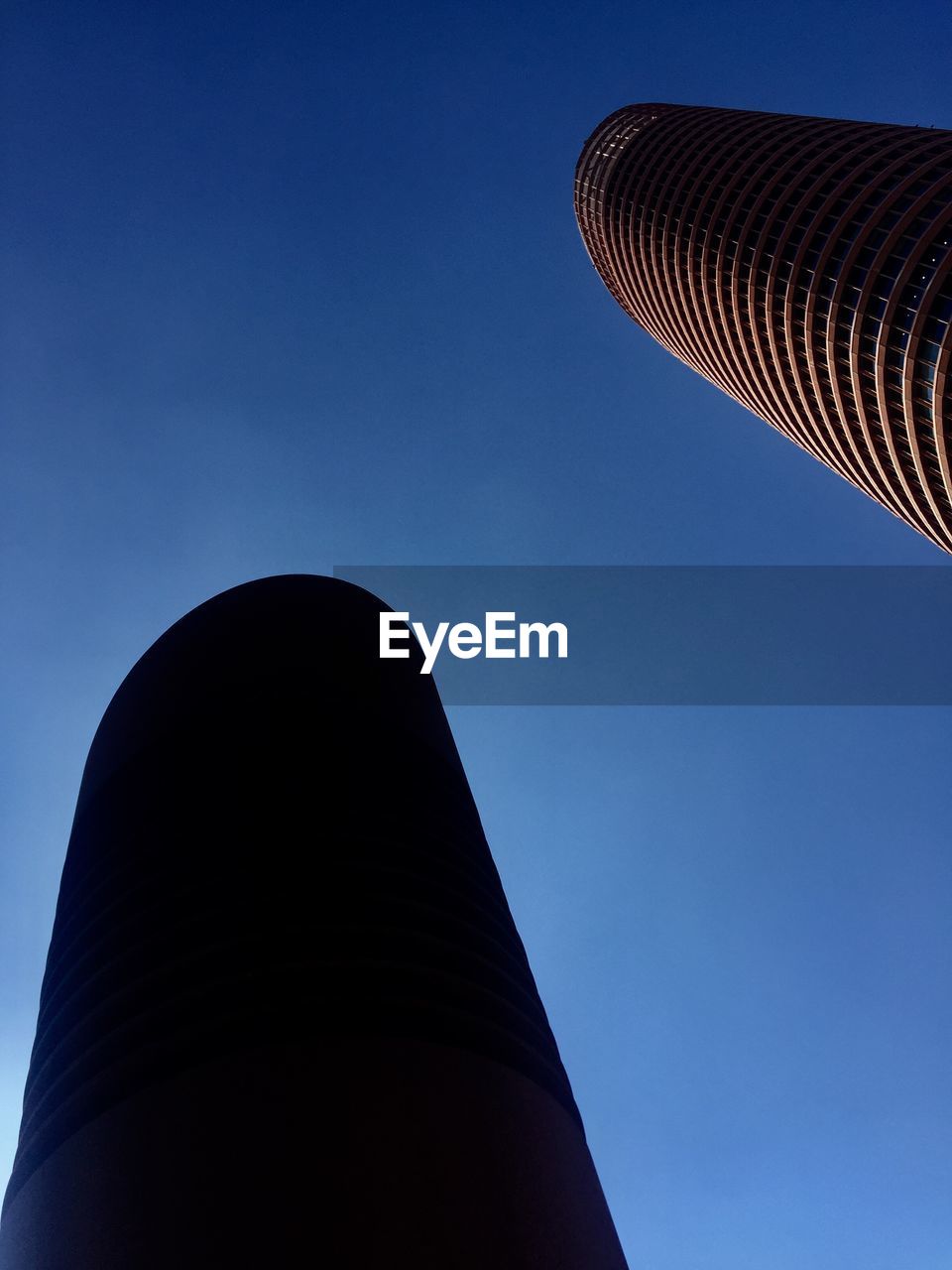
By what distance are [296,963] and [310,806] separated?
3.57 meters

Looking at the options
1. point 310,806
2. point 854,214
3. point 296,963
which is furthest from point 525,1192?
point 854,214

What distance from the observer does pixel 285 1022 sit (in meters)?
12.5

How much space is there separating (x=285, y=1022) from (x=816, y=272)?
87.8 metres

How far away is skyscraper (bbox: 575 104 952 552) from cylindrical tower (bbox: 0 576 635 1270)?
70231 millimetres

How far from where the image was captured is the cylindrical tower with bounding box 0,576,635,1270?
35.6 feet

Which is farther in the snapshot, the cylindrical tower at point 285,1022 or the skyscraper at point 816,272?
the skyscraper at point 816,272

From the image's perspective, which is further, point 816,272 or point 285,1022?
point 816,272

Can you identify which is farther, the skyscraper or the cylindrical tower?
the skyscraper

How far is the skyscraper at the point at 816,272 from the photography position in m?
72.8

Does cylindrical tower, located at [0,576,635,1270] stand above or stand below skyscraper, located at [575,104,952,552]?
below

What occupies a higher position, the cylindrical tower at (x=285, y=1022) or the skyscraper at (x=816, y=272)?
the skyscraper at (x=816, y=272)

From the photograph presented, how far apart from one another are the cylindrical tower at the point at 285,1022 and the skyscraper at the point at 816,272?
70231mm

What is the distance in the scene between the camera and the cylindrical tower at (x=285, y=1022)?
35.6 feet

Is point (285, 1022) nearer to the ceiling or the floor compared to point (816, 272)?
nearer to the floor
